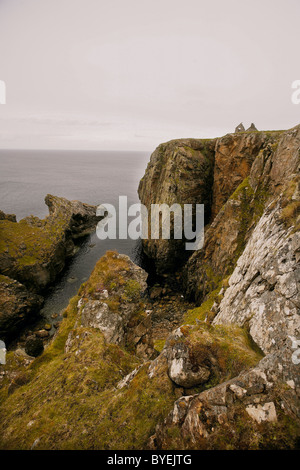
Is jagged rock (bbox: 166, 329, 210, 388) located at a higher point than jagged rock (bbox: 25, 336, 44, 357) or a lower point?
higher

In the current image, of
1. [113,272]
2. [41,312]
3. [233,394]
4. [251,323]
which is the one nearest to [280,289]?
[251,323]

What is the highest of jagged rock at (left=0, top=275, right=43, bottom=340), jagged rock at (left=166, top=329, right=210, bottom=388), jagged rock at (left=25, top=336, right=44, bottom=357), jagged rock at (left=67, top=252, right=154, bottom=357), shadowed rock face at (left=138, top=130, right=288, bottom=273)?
shadowed rock face at (left=138, top=130, right=288, bottom=273)

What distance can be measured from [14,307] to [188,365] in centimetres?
3194

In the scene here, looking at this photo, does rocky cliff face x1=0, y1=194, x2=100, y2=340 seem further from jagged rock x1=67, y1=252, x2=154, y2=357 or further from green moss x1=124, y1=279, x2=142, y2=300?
green moss x1=124, y1=279, x2=142, y2=300

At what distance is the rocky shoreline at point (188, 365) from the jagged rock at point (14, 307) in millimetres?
10365

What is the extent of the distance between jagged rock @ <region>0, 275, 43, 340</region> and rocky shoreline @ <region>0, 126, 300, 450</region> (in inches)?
408

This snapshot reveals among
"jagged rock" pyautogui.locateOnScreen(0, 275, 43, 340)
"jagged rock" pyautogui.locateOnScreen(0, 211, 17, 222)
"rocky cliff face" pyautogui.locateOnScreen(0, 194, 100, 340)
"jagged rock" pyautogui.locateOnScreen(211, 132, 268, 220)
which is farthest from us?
"jagged rock" pyautogui.locateOnScreen(0, 211, 17, 222)

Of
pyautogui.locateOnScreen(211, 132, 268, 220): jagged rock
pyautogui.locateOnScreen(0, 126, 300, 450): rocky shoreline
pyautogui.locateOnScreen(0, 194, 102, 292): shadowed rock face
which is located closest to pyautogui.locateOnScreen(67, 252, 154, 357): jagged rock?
pyautogui.locateOnScreen(0, 126, 300, 450): rocky shoreline

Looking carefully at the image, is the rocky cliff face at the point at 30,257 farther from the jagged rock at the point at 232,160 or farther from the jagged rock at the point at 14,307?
the jagged rock at the point at 232,160

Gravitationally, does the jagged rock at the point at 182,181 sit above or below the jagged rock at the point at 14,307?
above

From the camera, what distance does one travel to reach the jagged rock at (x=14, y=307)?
30559 mm

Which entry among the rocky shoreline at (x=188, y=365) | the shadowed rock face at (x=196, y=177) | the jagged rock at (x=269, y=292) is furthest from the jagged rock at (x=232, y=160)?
the jagged rock at (x=269, y=292)

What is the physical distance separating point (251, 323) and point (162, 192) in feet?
126

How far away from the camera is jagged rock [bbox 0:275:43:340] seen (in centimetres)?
3056
